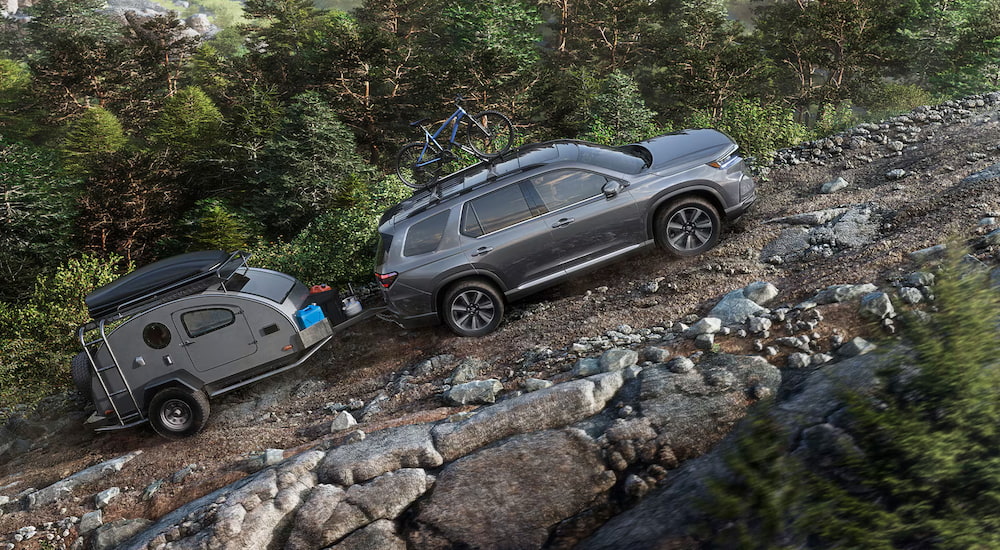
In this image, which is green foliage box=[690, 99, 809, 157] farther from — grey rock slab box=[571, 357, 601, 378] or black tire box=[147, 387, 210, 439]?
black tire box=[147, 387, 210, 439]

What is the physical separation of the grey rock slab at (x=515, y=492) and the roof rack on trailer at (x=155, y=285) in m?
4.85

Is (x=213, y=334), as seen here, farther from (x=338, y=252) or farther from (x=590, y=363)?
(x=590, y=363)

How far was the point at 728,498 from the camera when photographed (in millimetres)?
3586

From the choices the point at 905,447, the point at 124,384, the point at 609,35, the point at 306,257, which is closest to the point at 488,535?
the point at 905,447

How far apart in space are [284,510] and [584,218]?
490cm

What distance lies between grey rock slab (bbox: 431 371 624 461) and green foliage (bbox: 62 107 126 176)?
31.1 m

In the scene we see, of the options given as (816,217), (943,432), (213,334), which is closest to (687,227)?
(816,217)

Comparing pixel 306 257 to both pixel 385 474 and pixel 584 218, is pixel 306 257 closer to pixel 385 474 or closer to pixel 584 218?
pixel 584 218

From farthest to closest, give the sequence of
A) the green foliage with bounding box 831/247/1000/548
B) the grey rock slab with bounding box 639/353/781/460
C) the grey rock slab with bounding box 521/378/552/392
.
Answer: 1. the grey rock slab with bounding box 521/378/552/392
2. the grey rock slab with bounding box 639/353/781/460
3. the green foliage with bounding box 831/247/1000/548

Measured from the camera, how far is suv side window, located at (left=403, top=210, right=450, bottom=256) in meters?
8.12

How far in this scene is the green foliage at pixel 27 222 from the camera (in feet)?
76.2

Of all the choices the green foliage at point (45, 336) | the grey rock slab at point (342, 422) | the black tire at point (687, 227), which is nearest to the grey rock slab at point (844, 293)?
the black tire at point (687, 227)

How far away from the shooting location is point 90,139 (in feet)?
101

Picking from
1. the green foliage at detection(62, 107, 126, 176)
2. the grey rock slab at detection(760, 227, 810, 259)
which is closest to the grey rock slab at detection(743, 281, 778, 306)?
the grey rock slab at detection(760, 227, 810, 259)
